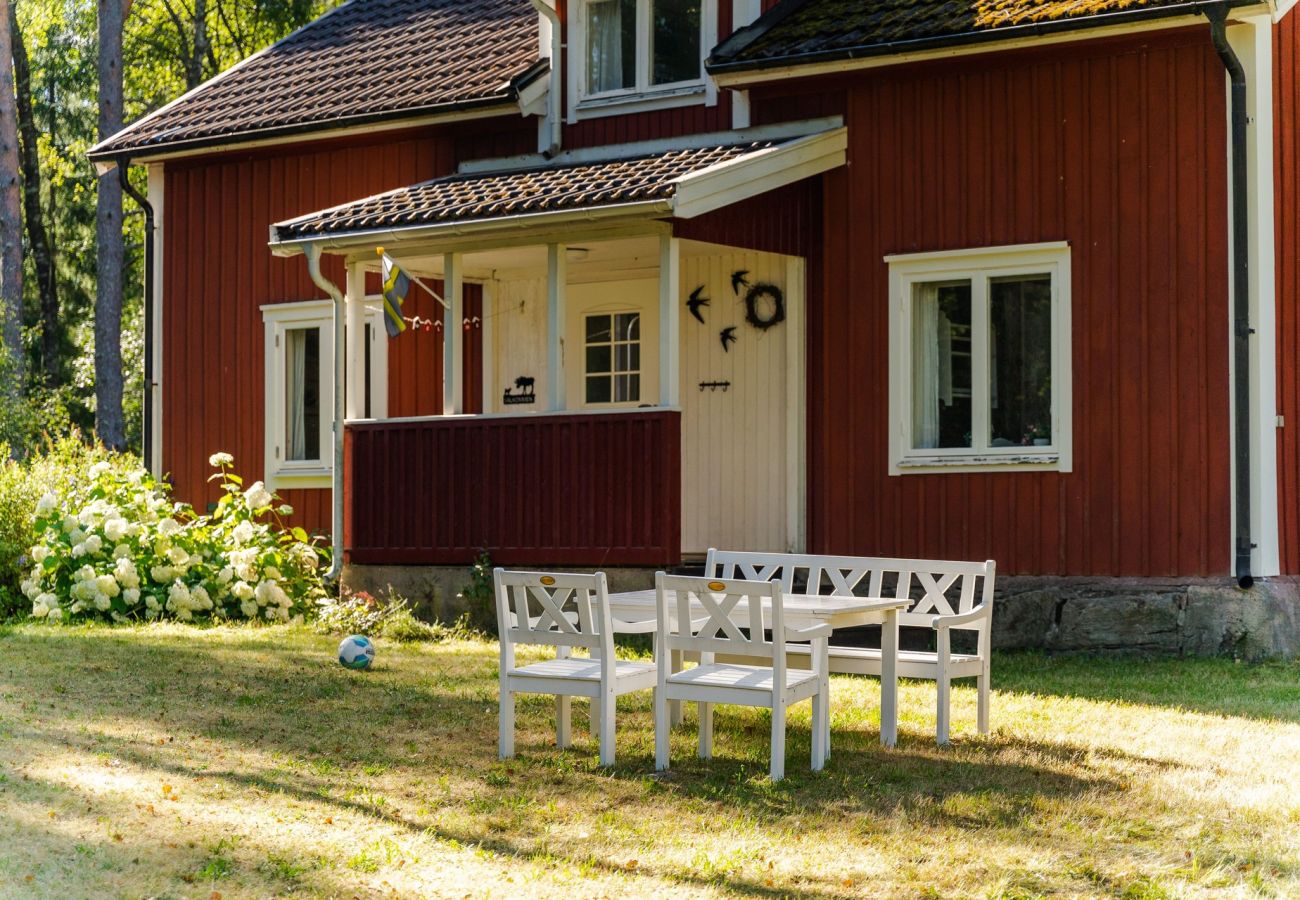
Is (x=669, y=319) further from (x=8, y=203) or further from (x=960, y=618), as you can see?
(x=8, y=203)

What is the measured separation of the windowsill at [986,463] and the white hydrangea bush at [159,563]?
A: 5452 millimetres

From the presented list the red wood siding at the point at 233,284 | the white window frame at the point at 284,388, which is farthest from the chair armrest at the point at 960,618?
the white window frame at the point at 284,388

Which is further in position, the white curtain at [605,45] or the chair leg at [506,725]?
the white curtain at [605,45]

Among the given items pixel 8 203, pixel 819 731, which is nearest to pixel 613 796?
pixel 819 731

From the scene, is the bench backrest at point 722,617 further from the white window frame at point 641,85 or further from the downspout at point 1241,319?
the white window frame at point 641,85

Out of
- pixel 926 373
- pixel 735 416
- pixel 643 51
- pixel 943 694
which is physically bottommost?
pixel 943 694

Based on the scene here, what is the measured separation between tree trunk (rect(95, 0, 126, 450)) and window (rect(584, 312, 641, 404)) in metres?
12.6

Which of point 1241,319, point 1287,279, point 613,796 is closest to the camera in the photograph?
point 613,796

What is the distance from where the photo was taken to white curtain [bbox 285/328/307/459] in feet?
56.6

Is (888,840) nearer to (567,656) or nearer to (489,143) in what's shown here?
(567,656)

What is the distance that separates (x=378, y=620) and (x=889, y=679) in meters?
6.17

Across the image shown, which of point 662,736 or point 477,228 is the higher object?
point 477,228

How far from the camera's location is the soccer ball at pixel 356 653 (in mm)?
11648

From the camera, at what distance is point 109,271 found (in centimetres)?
2708
